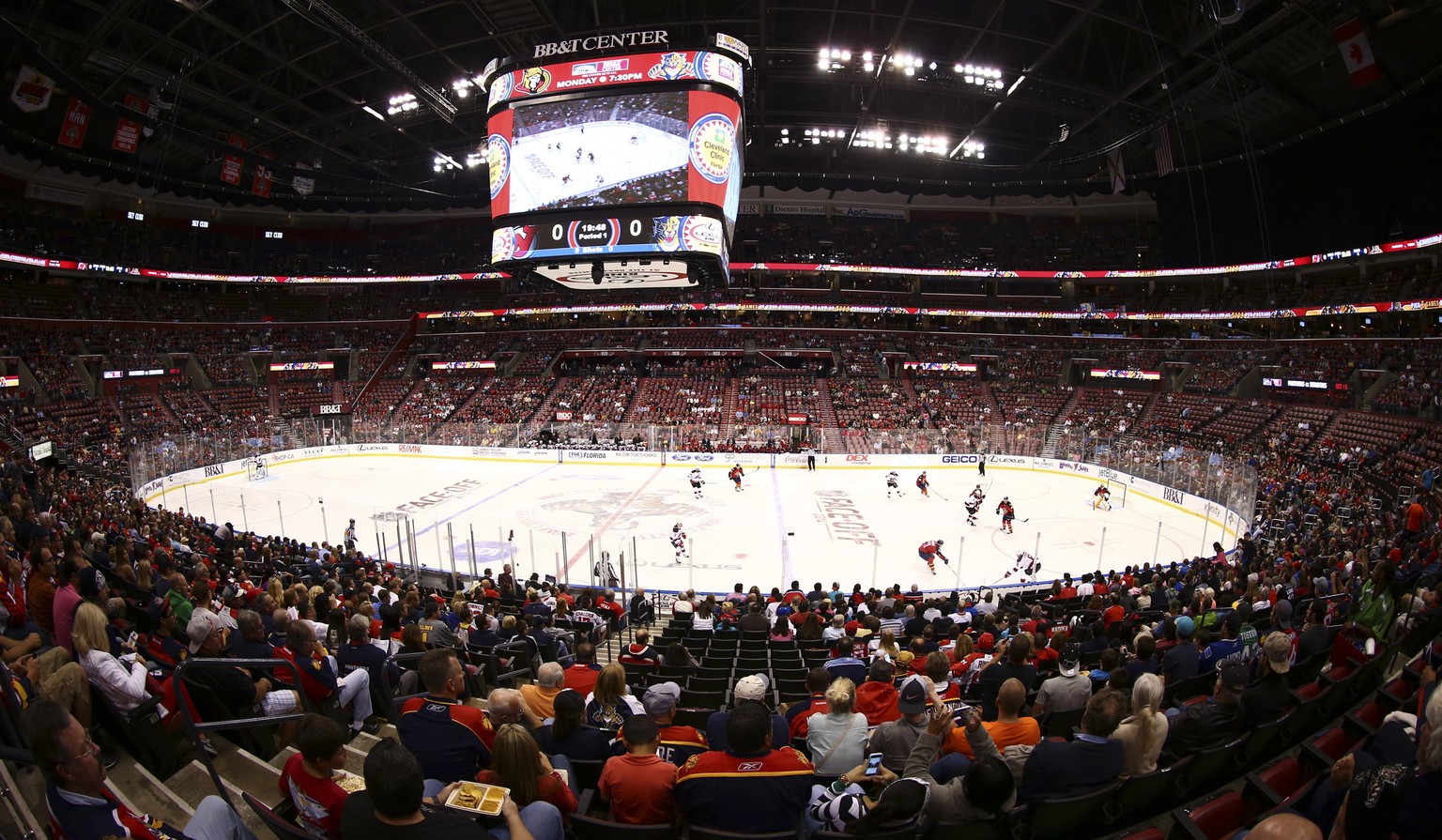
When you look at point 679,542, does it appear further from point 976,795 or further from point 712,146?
point 976,795

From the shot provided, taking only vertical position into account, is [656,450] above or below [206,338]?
below

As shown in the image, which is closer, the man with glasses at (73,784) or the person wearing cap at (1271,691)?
the man with glasses at (73,784)

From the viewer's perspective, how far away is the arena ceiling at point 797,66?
81.8ft

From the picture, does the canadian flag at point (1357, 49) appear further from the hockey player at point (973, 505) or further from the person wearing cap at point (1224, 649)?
the person wearing cap at point (1224, 649)

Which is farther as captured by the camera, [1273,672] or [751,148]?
[751,148]

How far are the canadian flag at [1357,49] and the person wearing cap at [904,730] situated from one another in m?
30.5

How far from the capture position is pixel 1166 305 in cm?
4822

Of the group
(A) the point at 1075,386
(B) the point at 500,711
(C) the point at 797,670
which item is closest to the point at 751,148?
(A) the point at 1075,386

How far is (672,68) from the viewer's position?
21172mm

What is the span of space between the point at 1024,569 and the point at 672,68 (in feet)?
62.1

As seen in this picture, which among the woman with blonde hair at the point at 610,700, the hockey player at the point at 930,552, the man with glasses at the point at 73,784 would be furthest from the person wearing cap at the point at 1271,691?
the hockey player at the point at 930,552

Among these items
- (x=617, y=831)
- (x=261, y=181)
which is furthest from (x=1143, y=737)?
(x=261, y=181)

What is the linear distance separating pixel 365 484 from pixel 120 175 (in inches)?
1308

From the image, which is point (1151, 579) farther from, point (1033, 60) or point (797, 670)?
point (1033, 60)
